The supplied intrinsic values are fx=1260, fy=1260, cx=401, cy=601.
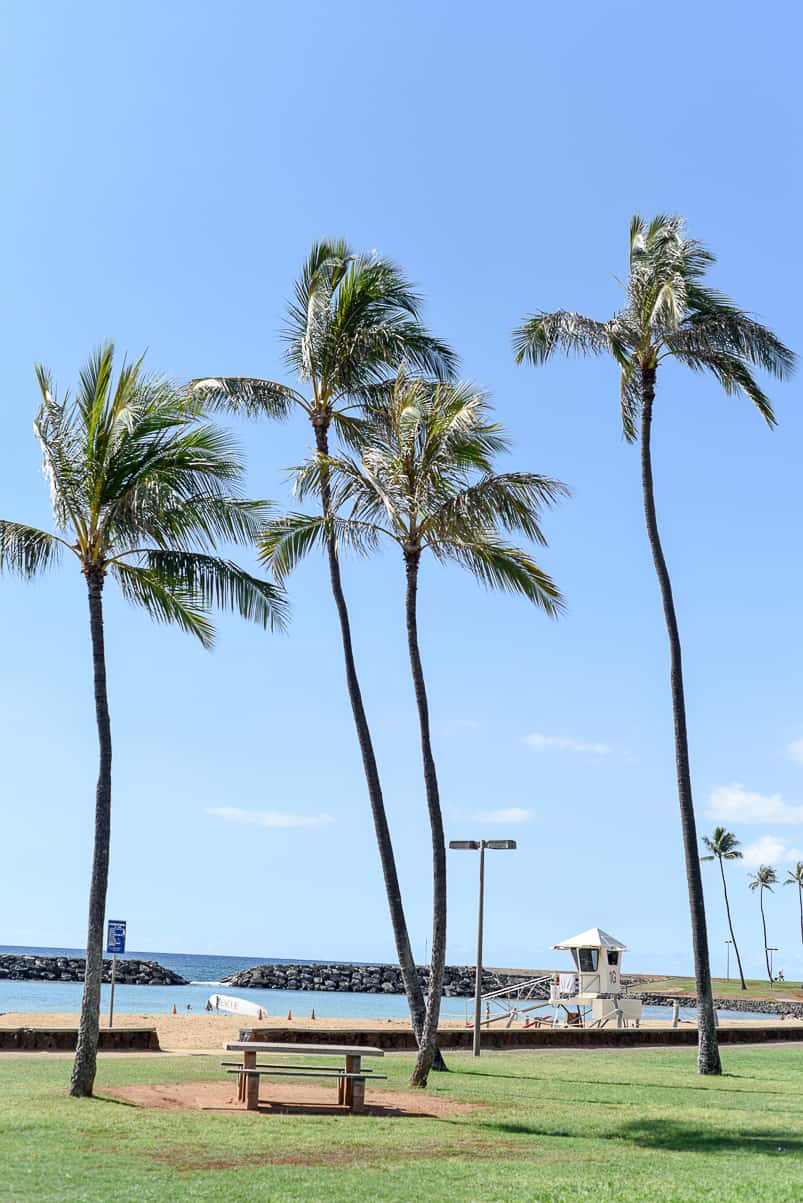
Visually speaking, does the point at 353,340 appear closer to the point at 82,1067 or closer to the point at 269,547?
the point at 269,547

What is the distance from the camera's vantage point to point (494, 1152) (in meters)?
11.9

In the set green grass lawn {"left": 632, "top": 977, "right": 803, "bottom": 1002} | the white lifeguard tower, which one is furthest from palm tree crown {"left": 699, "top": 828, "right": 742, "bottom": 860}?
the white lifeguard tower

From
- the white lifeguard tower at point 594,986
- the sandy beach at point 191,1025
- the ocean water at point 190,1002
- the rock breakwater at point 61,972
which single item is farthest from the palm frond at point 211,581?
the rock breakwater at point 61,972

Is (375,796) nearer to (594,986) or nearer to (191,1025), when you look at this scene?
(191,1025)

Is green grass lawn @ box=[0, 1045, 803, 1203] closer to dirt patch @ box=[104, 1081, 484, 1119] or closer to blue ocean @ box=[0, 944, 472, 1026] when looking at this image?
dirt patch @ box=[104, 1081, 484, 1119]

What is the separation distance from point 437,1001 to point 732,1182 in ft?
26.4

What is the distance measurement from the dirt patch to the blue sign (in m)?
10.0

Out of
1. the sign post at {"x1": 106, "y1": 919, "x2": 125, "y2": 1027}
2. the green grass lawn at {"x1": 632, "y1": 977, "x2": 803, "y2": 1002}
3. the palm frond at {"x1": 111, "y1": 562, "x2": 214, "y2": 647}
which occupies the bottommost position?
the green grass lawn at {"x1": 632, "y1": 977, "x2": 803, "y2": 1002}

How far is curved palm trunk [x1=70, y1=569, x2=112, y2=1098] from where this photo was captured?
14820 mm

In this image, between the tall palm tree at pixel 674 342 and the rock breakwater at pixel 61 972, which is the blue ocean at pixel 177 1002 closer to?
the rock breakwater at pixel 61 972

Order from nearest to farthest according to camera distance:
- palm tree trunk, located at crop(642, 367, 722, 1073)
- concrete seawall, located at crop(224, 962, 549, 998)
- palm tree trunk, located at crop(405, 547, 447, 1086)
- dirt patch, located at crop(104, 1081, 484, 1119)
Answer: dirt patch, located at crop(104, 1081, 484, 1119) < palm tree trunk, located at crop(405, 547, 447, 1086) < palm tree trunk, located at crop(642, 367, 722, 1073) < concrete seawall, located at crop(224, 962, 549, 998)

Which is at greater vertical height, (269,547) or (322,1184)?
(269,547)

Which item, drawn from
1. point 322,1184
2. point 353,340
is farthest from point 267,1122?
point 353,340

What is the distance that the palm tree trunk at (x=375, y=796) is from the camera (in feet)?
67.1
